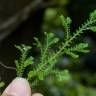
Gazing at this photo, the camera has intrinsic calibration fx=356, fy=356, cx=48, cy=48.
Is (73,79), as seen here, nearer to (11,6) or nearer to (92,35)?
(92,35)

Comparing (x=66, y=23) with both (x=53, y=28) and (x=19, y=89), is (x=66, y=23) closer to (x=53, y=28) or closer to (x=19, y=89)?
(x=19, y=89)

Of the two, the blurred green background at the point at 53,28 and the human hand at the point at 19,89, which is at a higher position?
the blurred green background at the point at 53,28

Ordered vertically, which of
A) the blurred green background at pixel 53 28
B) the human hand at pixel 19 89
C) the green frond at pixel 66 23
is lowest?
the human hand at pixel 19 89

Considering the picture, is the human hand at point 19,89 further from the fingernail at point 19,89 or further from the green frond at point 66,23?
the green frond at point 66,23

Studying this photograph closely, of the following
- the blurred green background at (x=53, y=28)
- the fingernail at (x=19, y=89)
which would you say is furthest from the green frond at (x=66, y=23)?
the blurred green background at (x=53, y=28)

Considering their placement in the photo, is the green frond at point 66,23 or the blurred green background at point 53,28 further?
the blurred green background at point 53,28
